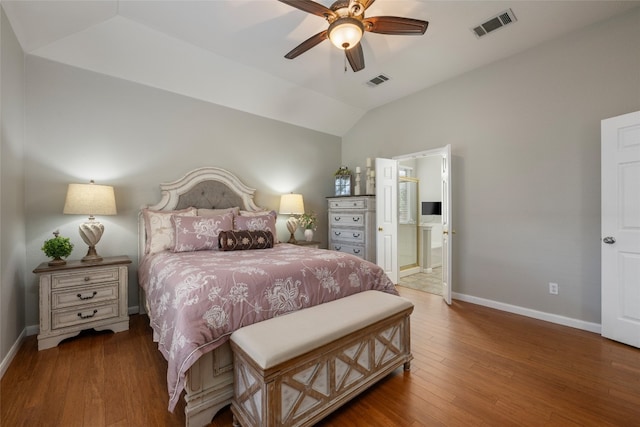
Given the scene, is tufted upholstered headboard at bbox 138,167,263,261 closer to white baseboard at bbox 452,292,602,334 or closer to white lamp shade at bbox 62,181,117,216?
white lamp shade at bbox 62,181,117,216

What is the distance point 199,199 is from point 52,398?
2301 mm

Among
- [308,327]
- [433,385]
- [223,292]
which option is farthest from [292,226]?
[433,385]

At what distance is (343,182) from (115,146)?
3292 millimetres

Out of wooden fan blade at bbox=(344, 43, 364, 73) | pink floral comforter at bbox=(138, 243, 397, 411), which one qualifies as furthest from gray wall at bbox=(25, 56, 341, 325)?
wooden fan blade at bbox=(344, 43, 364, 73)

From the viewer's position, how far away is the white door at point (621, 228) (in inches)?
92.3

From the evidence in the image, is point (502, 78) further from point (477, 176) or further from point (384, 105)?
point (384, 105)

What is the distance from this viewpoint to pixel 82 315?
2.47 metres

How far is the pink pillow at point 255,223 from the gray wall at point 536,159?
2567 mm

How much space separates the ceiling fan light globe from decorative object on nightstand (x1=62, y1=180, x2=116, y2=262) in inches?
103

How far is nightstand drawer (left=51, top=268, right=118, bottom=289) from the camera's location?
2365mm

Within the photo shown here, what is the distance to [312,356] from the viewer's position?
4.70 ft

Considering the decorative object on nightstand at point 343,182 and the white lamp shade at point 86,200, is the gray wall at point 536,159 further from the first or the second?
the white lamp shade at point 86,200

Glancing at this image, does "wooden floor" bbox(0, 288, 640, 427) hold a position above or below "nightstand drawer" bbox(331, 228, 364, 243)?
below

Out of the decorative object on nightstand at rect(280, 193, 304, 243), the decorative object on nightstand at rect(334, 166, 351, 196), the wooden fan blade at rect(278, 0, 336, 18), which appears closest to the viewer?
the wooden fan blade at rect(278, 0, 336, 18)
